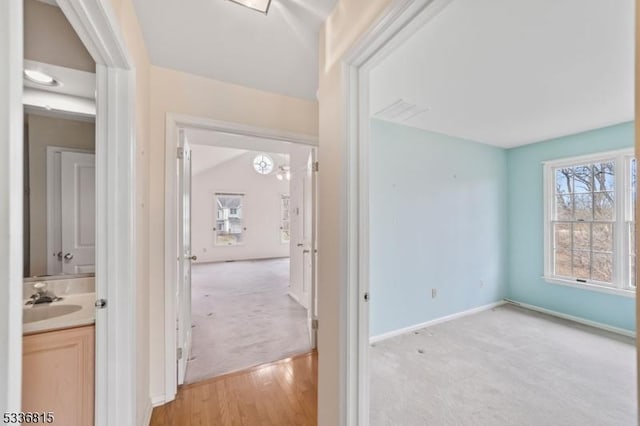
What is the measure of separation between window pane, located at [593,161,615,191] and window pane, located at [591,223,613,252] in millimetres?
450

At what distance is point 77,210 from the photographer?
1551mm

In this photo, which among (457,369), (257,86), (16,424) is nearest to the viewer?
(16,424)

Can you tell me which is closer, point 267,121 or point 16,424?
point 16,424

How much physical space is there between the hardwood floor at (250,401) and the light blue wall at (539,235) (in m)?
3.44

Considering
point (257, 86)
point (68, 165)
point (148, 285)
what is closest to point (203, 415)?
point (148, 285)

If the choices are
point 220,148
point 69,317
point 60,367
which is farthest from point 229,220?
point 60,367

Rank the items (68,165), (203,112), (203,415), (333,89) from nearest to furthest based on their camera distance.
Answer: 1. (333,89)
2. (68,165)
3. (203,415)
4. (203,112)

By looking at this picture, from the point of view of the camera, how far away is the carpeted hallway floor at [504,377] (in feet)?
5.78

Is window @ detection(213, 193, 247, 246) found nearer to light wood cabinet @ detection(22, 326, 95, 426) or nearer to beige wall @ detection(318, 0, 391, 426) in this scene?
light wood cabinet @ detection(22, 326, 95, 426)

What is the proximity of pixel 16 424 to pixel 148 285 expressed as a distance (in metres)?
1.30

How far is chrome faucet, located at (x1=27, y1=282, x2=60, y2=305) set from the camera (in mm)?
1416

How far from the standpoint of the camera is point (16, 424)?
0.54 m

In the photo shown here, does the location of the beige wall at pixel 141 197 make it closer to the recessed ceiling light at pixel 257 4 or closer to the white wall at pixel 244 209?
the recessed ceiling light at pixel 257 4

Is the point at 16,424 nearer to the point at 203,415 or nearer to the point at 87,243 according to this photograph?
the point at 87,243
